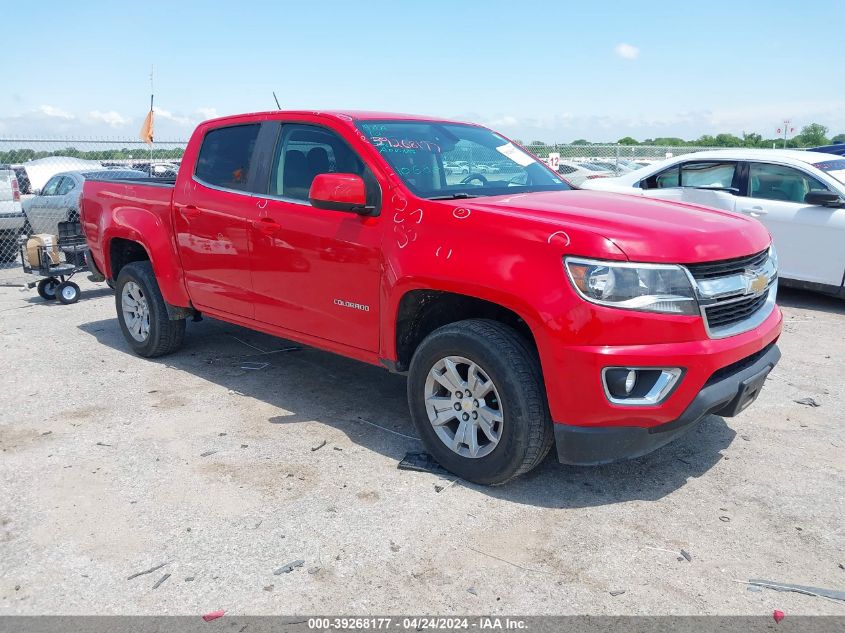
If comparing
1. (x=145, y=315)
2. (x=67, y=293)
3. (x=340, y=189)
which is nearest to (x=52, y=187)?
(x=67, y=293)

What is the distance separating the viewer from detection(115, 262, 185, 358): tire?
19.6 ft

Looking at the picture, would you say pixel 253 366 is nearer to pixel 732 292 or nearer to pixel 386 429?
pixel 386 429

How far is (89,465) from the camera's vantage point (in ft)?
13.7

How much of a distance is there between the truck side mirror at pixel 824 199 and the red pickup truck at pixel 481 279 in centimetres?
409

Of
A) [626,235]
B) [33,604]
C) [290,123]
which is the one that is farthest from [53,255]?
[626,235]

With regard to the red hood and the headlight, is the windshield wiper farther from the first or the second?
the headlight

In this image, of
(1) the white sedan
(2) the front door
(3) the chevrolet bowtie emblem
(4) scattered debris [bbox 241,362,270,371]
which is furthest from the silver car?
(3) the chevrolet bowtie emblem

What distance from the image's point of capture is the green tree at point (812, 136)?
1693 inches

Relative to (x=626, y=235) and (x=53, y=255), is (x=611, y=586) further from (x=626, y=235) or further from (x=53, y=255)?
(x=53, y=255)

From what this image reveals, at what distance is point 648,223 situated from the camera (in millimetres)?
3475

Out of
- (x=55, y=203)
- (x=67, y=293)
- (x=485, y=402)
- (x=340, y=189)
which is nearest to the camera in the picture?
(x=485, y=402)

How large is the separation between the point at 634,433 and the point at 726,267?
3.00ft

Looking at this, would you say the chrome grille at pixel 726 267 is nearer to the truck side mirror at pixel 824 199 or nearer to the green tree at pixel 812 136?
the truck side mirror at pixel 824 199

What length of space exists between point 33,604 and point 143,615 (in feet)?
1.56
